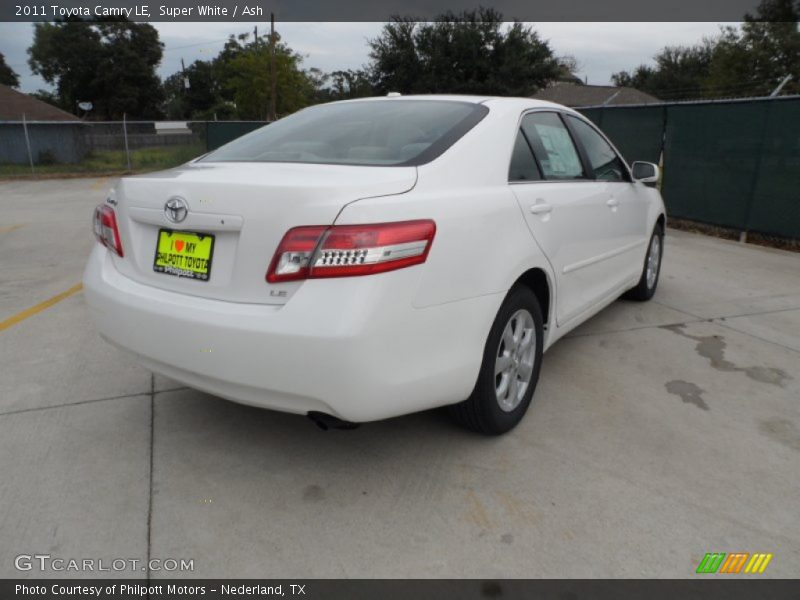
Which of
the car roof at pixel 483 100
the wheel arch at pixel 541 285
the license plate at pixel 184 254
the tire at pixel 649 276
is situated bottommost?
the tire at pixel 649 276

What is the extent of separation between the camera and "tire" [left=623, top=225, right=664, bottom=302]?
16.3ft

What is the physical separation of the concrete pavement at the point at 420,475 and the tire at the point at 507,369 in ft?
0.44

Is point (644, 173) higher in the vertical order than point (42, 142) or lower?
higher

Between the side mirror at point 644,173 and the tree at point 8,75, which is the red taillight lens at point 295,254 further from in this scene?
the tree at point 8,75

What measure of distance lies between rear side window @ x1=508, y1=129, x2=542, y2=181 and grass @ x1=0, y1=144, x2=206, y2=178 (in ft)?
69.1

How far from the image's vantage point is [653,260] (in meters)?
5.18

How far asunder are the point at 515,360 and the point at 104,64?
6685cm

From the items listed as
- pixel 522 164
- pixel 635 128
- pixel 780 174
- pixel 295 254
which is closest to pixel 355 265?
pixel 295 254

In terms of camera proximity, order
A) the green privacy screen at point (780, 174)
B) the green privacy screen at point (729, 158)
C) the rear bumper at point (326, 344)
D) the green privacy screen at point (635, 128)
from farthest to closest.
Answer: the green privacy screen at point (635, 128) < the green privacy screen at point (729, 158) < the green privacy screen at point (780, 174) < the rear bumper at point (326, 344)

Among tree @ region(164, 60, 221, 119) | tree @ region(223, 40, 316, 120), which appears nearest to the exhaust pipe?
tree @ region(223, 40, 316, 120)

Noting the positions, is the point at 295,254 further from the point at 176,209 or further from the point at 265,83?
the point at 265,83

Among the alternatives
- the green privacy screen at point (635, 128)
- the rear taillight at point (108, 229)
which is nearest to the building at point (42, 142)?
the green privacy screen at point (635, 128)

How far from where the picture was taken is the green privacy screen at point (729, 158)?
7660 mm

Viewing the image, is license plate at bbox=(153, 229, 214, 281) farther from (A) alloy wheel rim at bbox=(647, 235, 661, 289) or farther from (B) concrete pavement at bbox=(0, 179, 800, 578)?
(A) alloy wheel rim at bbox=(647, 235, 661, 289)
